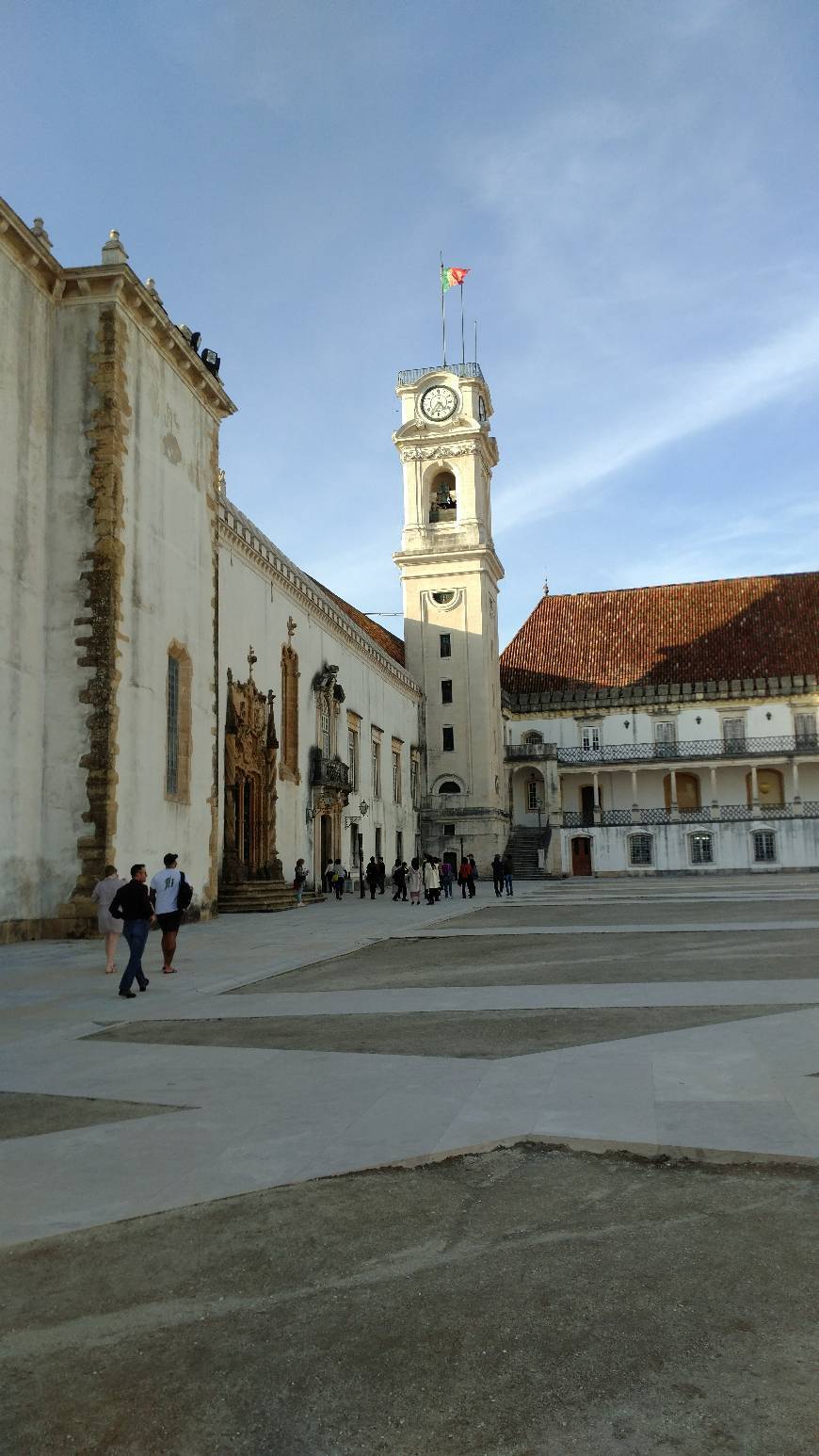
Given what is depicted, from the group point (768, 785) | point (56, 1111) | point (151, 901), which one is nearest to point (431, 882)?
point (151, 901)

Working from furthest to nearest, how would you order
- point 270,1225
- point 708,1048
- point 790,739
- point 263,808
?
1. point 790,739
2. point 263,808
3. point 708,1048
4. point 270,1225

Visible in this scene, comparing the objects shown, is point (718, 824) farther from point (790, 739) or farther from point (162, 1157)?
point (162, 1157)

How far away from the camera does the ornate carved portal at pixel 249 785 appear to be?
26031 millimetres

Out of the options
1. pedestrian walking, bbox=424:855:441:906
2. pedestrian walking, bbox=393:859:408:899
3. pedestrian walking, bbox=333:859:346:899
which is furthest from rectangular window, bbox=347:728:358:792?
pedestrian walking, bbox=424:855:441:906

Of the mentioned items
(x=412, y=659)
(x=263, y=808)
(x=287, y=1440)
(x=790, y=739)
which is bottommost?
(x=287, y=1440)

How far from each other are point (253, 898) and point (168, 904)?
42.8 ft

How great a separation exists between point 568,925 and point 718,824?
3578cm

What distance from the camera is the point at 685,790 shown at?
58469mm

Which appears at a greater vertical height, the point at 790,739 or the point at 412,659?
the point at 412,659

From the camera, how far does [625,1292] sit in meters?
3.54

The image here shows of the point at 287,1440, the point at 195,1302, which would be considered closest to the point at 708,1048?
the point at 195,1302

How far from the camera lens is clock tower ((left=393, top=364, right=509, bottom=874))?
164ft

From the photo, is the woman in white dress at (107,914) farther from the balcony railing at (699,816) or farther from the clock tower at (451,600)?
the balcony railing at (699,816)

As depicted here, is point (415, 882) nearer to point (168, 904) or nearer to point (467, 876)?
point (467, 876)
